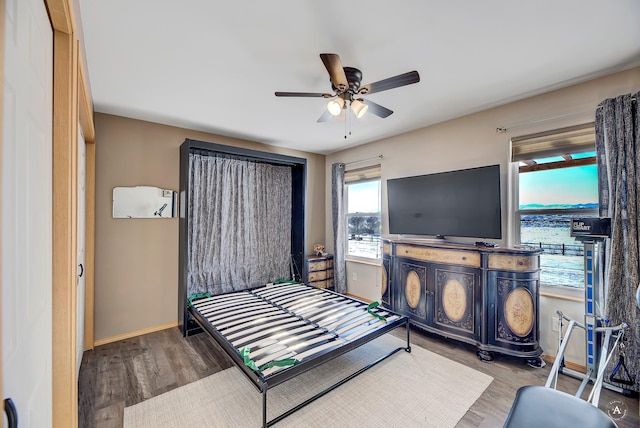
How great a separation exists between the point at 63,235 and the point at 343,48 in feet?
6.40

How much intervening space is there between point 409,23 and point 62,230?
6.95 feet

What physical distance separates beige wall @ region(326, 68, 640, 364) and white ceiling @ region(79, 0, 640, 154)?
131mm

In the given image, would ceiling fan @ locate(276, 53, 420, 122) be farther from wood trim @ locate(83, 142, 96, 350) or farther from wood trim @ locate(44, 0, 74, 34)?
wood trim @ locate(83, 142, 96, 350)

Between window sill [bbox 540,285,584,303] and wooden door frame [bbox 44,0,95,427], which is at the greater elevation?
wooden door frame [bbox 44,0,95,427]

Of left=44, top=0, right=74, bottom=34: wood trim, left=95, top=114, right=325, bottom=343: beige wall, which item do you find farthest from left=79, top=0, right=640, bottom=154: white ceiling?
left=44, top=0, right=74, bottom=34: wood trim

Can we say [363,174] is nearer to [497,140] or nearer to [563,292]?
[497,140]

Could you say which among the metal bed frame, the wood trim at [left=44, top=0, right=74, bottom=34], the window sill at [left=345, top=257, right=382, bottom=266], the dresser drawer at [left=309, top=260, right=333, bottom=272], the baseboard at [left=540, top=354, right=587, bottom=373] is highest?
the wood trim at [left=44, top=0, right=74, bottom=34]

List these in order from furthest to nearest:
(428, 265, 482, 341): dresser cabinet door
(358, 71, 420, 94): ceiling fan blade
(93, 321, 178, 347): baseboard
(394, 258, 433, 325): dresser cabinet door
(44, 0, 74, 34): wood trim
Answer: (394, 258, 433, 325): dresser cabinet door → (93, 321, 178, 347): baseboard → (428, 265, 482, 341): dresser cabinet door → (358, 71, 420, 94): ceiling fan blade → (44, 0, 74, 34): wood trim

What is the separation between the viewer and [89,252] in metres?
2.92

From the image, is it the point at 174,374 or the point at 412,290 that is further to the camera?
the point at 412,290

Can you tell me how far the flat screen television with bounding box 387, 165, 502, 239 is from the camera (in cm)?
288

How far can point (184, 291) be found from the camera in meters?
3.31

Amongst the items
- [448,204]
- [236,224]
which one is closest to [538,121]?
[448,204]

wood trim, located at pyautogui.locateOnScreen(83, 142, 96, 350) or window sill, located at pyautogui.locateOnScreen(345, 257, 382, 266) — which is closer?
wood trim, located at pyautogui.locateOnScreen(83, 142, 96, 350)
